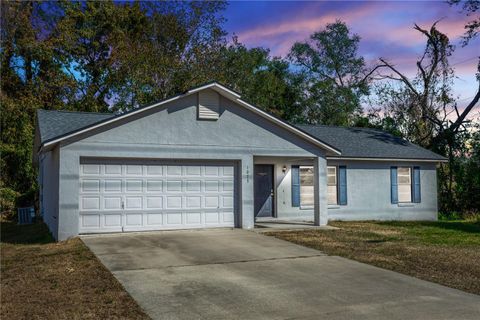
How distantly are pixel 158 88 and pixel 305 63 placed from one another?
16330 millimetres

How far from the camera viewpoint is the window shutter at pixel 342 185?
762 inches

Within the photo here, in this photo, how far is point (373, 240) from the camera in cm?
1351

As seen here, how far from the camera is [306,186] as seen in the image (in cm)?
1908

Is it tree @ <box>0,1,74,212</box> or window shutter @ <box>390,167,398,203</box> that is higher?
tree @ <box>0,1,74,212</box>

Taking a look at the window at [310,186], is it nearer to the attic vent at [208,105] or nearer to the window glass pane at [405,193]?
the window glass pane at [405,193]

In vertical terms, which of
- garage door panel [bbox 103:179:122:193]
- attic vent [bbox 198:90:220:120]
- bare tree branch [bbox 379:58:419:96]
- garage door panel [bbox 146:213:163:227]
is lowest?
garage door panel [bbox 146:213:163:227]

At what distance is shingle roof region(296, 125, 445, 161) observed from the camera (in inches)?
787

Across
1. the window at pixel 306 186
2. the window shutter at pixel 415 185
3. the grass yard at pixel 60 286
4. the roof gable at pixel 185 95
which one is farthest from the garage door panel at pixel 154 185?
the window shutter at pixel 415 185

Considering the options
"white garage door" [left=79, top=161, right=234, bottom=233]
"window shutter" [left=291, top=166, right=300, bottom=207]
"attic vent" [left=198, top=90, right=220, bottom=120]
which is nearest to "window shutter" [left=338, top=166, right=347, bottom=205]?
"window shutter" [left=291, top=166, right=300, bottom=207]

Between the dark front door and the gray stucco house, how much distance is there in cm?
4

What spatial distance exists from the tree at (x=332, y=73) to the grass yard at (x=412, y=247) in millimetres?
19987

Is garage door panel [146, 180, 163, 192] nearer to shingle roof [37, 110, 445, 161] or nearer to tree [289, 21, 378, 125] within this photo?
shingle roof [37, 110, 445, 161]

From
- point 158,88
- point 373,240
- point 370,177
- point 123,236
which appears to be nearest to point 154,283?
point 123,236

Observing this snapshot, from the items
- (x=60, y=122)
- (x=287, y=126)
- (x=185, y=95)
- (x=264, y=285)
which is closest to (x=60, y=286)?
(x=264, y=285)
